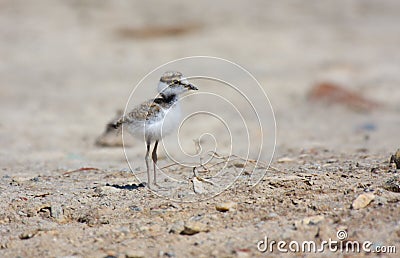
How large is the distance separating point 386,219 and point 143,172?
2.42 meters

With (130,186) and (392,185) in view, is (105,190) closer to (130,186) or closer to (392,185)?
(130,186)

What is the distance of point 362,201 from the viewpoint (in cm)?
451

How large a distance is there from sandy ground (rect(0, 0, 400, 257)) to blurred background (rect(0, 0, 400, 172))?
0.17 ft

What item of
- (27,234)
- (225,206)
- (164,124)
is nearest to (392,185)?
(225,206)

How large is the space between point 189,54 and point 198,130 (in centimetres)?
541

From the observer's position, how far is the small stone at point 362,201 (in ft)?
14.7

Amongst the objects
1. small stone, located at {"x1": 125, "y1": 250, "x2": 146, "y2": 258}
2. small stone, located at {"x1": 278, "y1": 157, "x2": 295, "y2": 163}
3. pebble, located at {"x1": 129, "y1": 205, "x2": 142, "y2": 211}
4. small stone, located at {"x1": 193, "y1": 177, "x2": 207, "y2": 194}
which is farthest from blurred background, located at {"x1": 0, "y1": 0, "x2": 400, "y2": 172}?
small stone, located at {"x1": 125, "y1": 250, "x2": 146, "y2": 258}

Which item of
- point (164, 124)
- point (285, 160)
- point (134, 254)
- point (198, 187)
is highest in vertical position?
point (164, 124)

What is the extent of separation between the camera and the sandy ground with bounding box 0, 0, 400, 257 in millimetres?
4344

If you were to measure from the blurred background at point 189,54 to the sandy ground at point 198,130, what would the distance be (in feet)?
0.17

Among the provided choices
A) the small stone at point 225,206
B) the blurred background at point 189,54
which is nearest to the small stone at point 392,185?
the small stone at point 225,206

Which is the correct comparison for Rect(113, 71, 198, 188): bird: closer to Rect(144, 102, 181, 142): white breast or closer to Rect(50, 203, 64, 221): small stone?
Rect(144, 102, 181, 142): white breast

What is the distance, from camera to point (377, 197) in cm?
459

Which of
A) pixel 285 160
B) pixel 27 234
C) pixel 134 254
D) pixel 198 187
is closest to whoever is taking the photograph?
pixel 134 254
